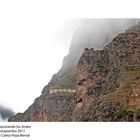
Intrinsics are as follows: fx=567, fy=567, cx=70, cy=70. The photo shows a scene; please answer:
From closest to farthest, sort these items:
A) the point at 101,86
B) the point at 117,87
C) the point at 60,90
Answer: the point at 60,90
the point at 117,87
the point at 101,86

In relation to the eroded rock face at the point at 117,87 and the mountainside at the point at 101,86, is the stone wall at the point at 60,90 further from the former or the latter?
the eroded rock face at the point at 117,87

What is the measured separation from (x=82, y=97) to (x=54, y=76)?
3.73 metres

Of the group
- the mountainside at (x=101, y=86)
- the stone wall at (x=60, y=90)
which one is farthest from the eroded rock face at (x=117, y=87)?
the stone wall at (x=60, y=90)

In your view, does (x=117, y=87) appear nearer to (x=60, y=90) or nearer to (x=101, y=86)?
(x=101, y=86)

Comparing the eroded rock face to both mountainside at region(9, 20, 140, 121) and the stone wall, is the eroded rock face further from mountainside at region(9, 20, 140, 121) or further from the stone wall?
the stone wall

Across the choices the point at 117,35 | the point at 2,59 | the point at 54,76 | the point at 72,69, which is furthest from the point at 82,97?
the point at 2,59

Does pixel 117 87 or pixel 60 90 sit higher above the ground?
pixel 117 87

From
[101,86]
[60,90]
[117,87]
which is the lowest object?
[60,90]

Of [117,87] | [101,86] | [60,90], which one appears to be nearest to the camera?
[60,90]

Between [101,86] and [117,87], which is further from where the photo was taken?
[101,86]

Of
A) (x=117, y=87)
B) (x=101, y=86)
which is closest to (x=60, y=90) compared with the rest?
(x=117, y=87)
